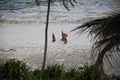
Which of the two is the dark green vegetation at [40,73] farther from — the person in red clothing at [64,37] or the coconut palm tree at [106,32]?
the coconut palm tree at [106,32]

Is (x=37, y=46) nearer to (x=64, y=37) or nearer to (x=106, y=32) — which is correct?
(x=64, y=37)

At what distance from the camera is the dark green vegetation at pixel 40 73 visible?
9.23 feet

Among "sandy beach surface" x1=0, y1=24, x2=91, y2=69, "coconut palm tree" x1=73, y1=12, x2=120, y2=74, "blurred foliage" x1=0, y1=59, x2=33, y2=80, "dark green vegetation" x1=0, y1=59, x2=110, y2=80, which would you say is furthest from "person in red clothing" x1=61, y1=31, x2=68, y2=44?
"coconut palm tree" x1=73, y1=12, x2=120, y2=74

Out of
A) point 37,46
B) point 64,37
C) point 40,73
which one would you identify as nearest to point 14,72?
point 40,73

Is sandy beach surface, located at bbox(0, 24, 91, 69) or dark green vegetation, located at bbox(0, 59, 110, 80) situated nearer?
dark green vegetation, located at bbox(0, 59, 110, 80)

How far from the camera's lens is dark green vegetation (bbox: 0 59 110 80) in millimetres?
2812

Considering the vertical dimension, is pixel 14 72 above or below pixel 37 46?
below

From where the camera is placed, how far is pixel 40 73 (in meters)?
2.94

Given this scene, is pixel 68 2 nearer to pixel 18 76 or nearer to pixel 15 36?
pixel 15 36

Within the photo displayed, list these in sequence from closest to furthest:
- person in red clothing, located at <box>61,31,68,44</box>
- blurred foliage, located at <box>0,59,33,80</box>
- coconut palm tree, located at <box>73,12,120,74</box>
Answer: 1. coconut palm tree, located at <box>73,12,120,74</box>
2. blurred foliage, located at <box>0,59,33,80</box>
3. person in red clothing, located at <box>61,31,68,44</box>

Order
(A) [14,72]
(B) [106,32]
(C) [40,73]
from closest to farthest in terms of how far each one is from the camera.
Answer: (B) [106,32], (A) [14,72], (C) [40,73]

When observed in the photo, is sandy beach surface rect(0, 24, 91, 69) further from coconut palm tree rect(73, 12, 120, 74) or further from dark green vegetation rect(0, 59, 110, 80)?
coconut palm tree rect(73, 12, 120, 74)

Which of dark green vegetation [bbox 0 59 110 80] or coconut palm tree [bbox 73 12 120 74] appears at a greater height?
coconut palm tree [bbox 73 12 120 74]

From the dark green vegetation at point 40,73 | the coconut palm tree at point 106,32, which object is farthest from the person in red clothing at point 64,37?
the coconut palm tree at point 106,32
